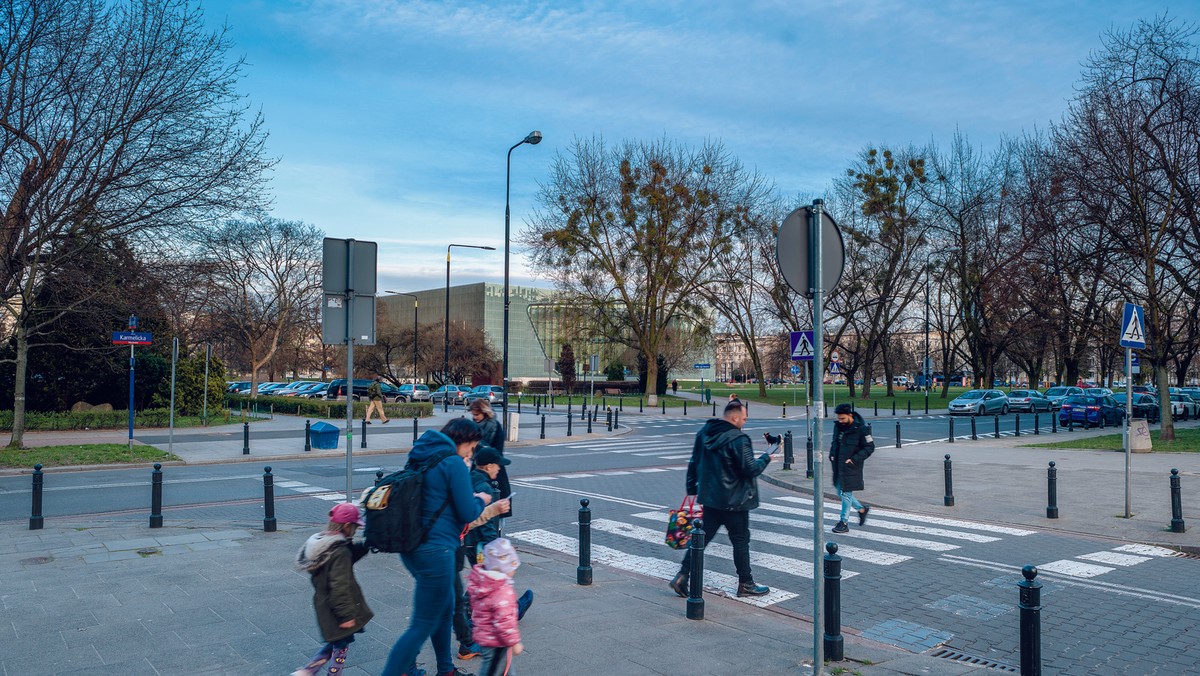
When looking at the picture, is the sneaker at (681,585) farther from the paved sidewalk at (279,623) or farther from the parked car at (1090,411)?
the parked car at (1090,411)

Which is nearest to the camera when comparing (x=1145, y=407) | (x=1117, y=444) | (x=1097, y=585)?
(x=1097, y=585)

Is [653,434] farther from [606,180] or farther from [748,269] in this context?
[748,269]

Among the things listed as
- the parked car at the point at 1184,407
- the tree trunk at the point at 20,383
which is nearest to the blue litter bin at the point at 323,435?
the tree trunk at the point at 20,383

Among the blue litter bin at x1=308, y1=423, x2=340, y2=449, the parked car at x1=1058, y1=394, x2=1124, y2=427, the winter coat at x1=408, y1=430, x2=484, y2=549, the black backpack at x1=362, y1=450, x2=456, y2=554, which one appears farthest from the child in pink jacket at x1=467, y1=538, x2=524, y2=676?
the parked car at x1=1058, y1=394, x2=1124, y2=427

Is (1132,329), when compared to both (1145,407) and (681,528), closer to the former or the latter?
(681,528)

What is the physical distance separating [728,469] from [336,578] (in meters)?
3.61

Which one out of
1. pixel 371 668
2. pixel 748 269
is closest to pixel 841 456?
pixel 371 668

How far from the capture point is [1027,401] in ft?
158

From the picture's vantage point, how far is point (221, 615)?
21.7 feet

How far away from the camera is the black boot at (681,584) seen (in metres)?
7.34

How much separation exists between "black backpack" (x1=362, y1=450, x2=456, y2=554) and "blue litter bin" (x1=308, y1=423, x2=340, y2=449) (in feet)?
63.0

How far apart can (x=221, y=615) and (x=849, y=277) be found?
5211 cm

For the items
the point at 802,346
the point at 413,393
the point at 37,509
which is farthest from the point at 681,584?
the point at 413,393

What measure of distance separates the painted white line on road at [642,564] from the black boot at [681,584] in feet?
1.58
